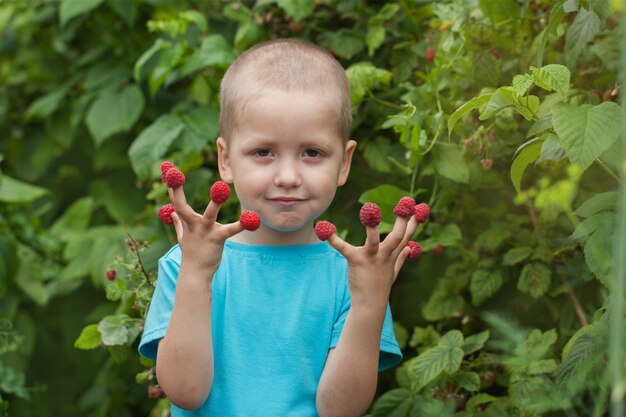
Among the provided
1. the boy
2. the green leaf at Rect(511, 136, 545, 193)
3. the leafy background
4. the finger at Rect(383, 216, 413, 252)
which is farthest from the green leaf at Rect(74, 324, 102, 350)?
the green leaf at Rect(511, 136, 545, 193)

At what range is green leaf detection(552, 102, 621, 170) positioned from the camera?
1.74 meters

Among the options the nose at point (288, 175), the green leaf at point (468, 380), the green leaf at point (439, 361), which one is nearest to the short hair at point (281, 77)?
the nose at point (288, 175)

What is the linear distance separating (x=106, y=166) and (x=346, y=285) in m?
2.34

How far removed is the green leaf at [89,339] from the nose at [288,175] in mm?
915

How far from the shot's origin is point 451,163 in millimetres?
2539

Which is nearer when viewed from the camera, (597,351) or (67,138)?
(597,351)

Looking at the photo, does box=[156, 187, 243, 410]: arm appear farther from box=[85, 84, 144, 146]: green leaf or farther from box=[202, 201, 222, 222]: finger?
box=[85, 84, 144, 146]: green leaf

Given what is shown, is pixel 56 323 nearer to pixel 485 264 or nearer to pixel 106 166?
pixel 106 166

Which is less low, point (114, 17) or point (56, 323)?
point (114, 17)

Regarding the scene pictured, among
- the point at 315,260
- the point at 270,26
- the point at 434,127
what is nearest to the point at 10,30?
the point at 270,26

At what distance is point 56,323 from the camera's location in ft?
13.1

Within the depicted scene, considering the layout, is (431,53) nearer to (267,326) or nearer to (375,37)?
(375,37)

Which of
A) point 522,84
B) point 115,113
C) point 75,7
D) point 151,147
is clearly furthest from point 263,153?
point 75,7

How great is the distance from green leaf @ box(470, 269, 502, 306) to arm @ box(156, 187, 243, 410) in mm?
984
